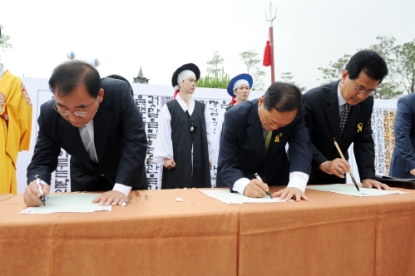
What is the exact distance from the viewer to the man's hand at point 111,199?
1219mm

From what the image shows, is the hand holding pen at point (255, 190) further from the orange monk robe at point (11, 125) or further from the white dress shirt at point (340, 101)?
the orange monk robe at point (11, 125)

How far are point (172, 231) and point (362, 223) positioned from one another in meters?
0.79

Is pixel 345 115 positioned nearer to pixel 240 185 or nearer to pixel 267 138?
pixel 267 138

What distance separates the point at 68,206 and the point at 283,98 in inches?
39.7

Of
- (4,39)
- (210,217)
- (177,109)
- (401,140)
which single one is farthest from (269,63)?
(4,39)

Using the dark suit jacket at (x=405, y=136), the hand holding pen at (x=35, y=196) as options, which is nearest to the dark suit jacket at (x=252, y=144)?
the hand holding pen at (x=35, y=196)

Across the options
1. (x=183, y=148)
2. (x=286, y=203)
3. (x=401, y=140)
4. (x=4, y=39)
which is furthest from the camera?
(x=4, y=39)

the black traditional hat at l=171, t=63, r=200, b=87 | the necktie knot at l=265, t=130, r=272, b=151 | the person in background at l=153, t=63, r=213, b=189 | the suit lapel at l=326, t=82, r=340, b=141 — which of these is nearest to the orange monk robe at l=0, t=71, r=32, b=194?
the person in background at l=153, t=63, r=213, b=189

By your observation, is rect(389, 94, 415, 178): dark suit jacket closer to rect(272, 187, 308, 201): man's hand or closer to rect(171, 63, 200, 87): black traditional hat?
rect(272, 187, 308, 201): man's hand

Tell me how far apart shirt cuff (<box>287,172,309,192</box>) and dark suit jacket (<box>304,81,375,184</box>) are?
0.34m

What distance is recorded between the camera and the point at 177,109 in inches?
129

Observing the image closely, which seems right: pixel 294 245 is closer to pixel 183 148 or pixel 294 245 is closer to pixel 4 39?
pixel 183 148

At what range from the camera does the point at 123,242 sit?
986 mm

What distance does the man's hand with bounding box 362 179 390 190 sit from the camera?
70.6 inches
